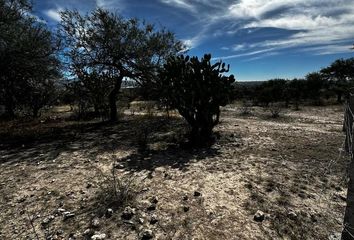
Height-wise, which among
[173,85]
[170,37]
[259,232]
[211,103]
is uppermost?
[170,37]

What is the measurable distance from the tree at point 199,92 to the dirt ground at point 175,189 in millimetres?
754

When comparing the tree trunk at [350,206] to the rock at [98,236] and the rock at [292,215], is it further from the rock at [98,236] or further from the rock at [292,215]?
the rock at [98,236]

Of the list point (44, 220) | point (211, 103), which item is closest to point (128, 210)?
point (44, 220)

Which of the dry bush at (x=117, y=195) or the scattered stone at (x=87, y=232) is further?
the dry bush at (x=117, y=195)

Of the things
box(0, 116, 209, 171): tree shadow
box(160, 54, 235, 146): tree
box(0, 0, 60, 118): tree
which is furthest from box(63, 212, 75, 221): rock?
box(0, 0, 60, 118): tree

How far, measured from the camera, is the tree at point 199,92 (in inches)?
356

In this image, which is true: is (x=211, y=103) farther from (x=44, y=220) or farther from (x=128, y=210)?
(x=44, y=220)

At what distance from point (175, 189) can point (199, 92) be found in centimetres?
448

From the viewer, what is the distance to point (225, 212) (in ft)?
14.0

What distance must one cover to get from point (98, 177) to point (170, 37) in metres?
9.73

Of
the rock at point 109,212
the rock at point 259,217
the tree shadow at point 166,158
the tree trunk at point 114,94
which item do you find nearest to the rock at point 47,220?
the rock at point 109,212

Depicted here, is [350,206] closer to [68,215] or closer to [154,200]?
[154,200]

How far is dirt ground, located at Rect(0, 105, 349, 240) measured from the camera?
3883mm

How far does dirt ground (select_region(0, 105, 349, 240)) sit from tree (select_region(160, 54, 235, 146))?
0.75 meters
